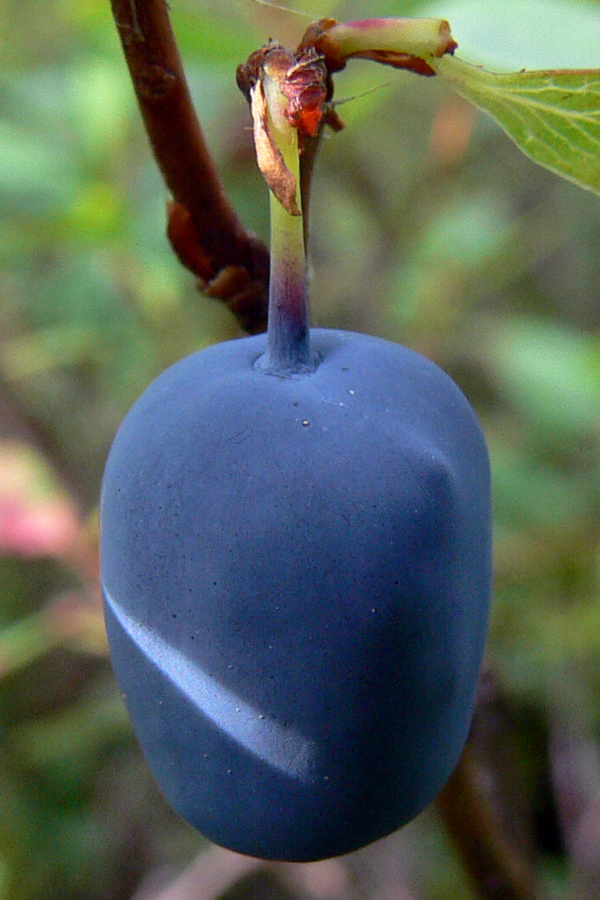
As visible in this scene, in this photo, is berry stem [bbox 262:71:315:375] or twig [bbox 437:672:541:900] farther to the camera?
twig [bbox 437:672:541:900]

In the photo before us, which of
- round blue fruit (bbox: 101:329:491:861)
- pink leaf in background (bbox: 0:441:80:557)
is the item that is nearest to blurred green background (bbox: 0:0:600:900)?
pink leaf in background (bbox: 0:441:80:557)

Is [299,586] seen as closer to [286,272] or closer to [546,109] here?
[286,272]

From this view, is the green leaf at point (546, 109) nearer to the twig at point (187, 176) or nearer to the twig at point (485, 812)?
the twig at point (187, 176)

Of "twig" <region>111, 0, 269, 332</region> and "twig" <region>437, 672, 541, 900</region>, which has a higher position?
"twig" <region>111, 0, 269, 332</region>

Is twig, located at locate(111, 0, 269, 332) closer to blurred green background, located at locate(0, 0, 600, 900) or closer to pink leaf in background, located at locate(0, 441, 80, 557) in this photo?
blurred green background, located at locate(0, 0, 600, 900)

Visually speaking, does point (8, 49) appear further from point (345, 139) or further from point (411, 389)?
point (411, 389)

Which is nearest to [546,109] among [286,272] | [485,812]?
[286,272]

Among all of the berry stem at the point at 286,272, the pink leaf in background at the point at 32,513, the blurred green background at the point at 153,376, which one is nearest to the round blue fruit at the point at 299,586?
the berry stem at the point at 286,272
